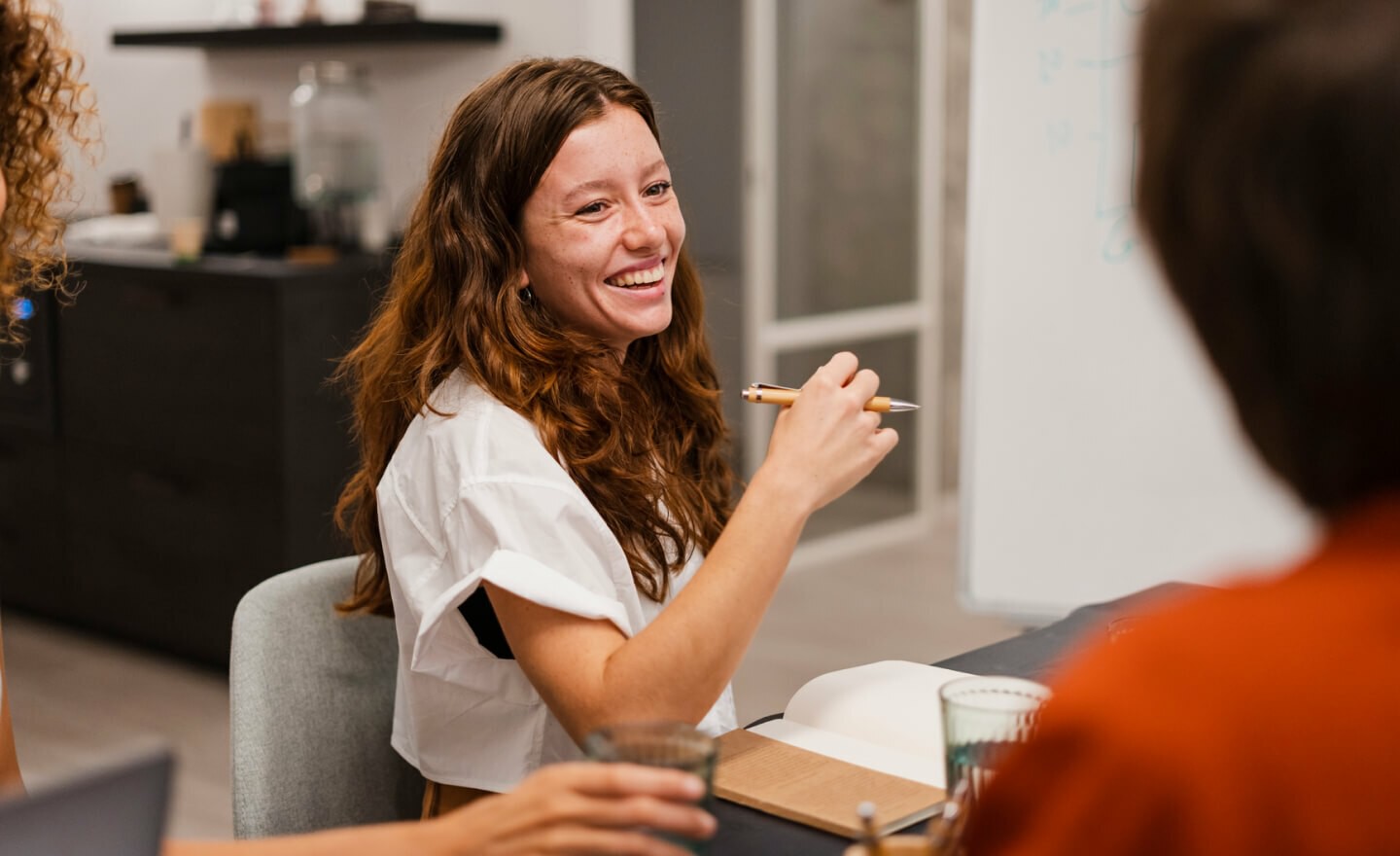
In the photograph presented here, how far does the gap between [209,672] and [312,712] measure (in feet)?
7.66

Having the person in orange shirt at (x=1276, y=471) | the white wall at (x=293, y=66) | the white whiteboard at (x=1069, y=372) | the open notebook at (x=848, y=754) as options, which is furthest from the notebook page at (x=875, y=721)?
the white wall at (x=293, y=66)

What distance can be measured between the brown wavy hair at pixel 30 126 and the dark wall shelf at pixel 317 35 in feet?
7.16

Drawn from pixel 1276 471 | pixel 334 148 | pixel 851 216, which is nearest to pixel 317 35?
pixel 334 148

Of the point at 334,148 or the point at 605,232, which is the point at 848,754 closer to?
the point at 605,232

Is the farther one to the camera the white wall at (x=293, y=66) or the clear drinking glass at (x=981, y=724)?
the white wall at (x=293, y=66)

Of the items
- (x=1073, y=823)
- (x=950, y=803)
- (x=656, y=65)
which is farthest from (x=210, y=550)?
(x=1073, y=823)

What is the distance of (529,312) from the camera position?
138 centimetres

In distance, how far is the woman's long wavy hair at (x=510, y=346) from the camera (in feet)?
4.29

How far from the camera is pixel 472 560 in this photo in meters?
1.21

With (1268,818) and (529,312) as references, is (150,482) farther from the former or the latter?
(1268,818)

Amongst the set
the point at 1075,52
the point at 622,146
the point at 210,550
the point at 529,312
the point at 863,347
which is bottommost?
the point at 210,550

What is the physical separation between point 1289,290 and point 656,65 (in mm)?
4124

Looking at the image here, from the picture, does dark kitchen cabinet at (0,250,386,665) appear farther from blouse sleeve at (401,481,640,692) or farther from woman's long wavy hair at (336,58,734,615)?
blouse sleeve at (401,481,640,692)

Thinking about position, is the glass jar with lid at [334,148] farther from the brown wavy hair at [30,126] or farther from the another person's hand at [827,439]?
the another person's hand at [827,439]
